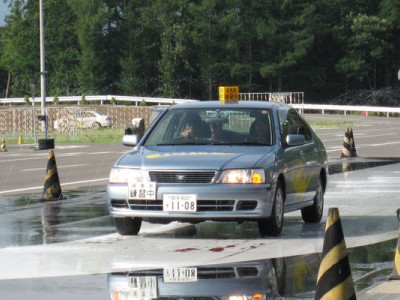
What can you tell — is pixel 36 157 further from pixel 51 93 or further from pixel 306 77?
pixel 51 93

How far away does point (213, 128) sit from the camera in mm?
15008

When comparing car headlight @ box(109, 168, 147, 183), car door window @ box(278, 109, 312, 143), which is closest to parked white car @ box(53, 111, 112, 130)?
car door window @ box(278, 109, 312, 143)

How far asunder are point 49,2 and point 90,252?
110 meters

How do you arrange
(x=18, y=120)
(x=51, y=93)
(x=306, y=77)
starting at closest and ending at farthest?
(x=18, y=120) → (x=306, y=77) → (x=51, y=93)

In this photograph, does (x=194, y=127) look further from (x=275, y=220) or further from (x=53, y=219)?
(x=53, y=219)

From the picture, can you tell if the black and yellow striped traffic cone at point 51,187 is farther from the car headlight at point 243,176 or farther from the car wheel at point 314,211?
the car headlight at point 243,176

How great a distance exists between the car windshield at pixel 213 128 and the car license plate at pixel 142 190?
3.71 feet

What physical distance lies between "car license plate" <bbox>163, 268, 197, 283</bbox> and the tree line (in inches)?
3557

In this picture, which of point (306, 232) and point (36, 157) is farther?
point (36, 157)

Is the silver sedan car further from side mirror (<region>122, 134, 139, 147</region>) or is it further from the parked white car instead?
the parked white car

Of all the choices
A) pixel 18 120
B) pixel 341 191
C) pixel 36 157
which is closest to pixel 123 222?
pixel 341 191

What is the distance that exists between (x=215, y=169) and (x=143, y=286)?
134 inches

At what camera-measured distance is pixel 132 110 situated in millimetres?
78188

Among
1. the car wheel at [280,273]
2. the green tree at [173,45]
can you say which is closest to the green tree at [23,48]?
the green tree at [173,45]
